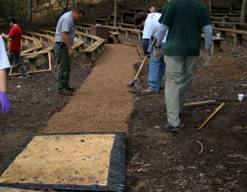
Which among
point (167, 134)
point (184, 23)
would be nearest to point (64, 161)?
point (167, 134)

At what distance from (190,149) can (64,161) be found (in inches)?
55.1

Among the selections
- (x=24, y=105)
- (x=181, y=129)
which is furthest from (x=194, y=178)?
(x=24, y=105)

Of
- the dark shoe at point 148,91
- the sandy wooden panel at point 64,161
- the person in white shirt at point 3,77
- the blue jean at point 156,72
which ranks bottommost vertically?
the dark shoe at point 148,91

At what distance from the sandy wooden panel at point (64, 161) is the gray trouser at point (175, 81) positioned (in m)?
0.81

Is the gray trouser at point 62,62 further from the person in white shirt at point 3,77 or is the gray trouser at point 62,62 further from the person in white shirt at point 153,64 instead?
the person in white shirt at point 3,77

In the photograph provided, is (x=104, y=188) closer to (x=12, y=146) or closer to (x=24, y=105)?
(x=12, y=146)

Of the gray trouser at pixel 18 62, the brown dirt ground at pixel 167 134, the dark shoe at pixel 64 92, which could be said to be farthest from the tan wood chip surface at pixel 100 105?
the gray trouser at pixel 18 62

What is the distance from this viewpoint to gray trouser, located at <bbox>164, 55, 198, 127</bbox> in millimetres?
6180

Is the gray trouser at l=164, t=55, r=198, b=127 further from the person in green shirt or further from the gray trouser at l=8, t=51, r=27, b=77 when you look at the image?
the gray trouser at l=8, t=51, r=27, b=77

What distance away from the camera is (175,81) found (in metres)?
6.22

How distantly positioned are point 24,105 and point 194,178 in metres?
4.80

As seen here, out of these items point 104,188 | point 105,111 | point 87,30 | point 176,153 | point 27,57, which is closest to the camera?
point 104,188

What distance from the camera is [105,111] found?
7734 mm

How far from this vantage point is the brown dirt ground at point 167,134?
4.76 m
